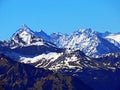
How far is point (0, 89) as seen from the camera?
477 ft

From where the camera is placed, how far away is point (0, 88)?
480 ft

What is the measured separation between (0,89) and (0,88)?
1150 millimetres
